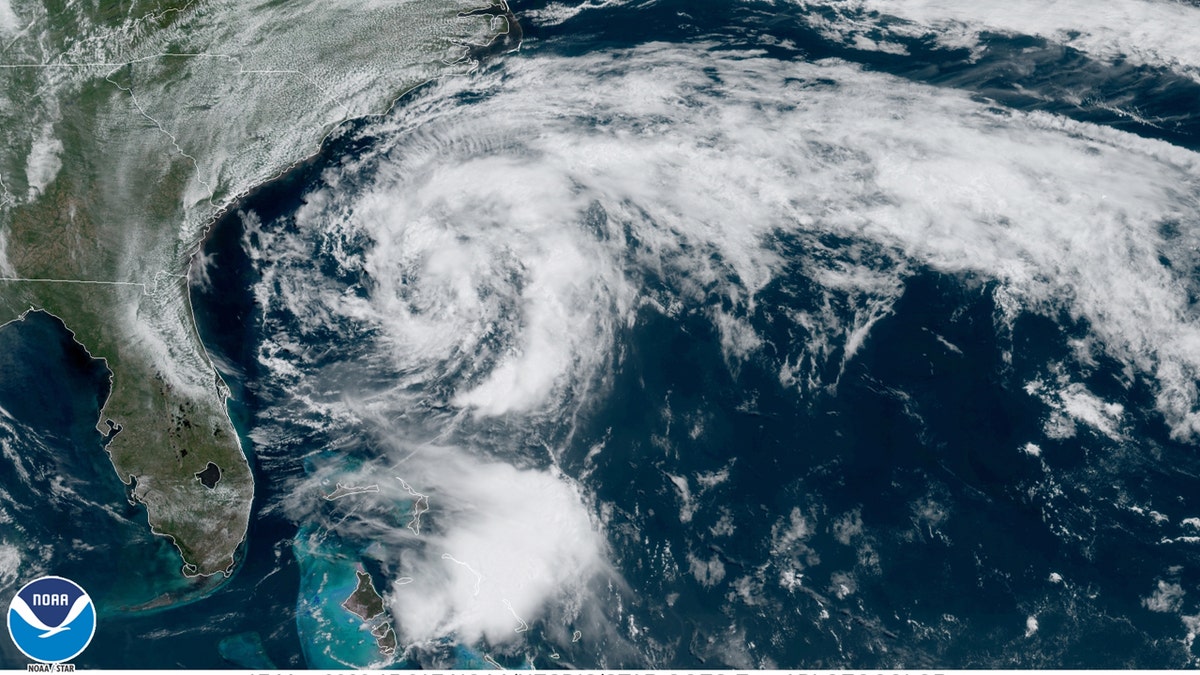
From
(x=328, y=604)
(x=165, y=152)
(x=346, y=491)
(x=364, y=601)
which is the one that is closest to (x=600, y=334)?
(x=346, y=491)

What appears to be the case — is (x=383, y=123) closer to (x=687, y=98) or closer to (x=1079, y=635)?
(x=687, y=98)

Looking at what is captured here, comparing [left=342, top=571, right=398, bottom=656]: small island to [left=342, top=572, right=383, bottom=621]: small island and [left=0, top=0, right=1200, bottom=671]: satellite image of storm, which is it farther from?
[left=0, top=0, right=1200, bottom=671]: satellite image of storm

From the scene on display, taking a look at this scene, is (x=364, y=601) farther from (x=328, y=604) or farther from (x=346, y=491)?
(x=346, y=491)

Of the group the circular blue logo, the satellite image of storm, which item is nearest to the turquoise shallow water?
the satellite image of storm

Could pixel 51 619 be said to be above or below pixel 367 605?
above

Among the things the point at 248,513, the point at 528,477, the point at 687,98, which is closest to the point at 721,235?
the point at 687,98
